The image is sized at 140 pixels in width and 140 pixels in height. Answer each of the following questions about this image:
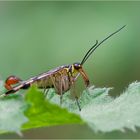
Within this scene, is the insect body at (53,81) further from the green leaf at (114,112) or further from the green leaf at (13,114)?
the green leaf at (13,114)

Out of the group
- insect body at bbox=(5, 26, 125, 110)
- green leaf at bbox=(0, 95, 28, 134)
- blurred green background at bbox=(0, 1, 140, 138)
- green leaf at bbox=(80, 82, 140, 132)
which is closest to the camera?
green leaf at bbox=(0, 95, 28, 134)

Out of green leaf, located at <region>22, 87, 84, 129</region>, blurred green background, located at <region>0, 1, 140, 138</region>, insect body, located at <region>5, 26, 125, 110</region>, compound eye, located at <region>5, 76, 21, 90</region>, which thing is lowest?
green leaf, located at <region>22, 87, 84, 129</region>

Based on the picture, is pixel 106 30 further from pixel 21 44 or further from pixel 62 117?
pixel 62 117

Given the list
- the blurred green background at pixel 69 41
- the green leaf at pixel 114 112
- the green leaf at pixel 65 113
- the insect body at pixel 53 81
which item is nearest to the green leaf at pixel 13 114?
the green leaf at pixel 65 113

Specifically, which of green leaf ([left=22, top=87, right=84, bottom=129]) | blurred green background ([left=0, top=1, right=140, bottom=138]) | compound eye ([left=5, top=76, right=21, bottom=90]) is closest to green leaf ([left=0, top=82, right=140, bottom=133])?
green leaf ([left=22, top=87, right=84, bottom=129])

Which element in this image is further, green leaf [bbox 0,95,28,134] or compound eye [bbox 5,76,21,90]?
compound eye [bbox 5,76,21,90]

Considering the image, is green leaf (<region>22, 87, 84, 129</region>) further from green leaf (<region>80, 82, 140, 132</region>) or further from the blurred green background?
the blurred green background

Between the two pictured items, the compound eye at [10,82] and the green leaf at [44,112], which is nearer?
the green leaf at [44,112]

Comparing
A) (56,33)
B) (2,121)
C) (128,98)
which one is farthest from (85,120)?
(56,33)

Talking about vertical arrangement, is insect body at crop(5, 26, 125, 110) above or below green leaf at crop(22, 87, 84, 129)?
above

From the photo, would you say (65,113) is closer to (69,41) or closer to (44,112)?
(44,112)
